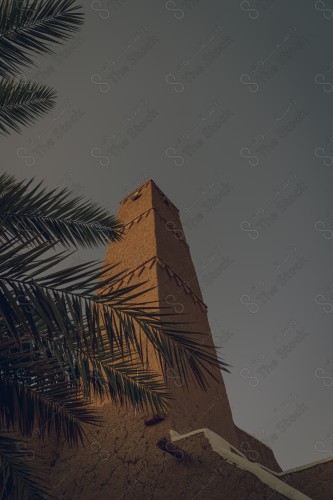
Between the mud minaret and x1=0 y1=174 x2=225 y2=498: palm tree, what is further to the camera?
the mud minaret

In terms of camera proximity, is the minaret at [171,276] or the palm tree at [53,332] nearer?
the palm tree at [53,332]

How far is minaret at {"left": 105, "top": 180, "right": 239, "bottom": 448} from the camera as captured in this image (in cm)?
548

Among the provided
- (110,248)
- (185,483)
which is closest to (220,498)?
(185,483)

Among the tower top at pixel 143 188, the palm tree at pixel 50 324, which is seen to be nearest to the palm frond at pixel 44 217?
the palm tree at pixel 50 324

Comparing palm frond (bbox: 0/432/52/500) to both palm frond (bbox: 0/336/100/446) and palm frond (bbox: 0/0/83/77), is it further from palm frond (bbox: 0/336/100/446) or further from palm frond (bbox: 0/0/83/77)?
palm frond (bbox: 0/0/83/77)

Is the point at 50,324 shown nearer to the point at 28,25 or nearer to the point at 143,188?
the point at 28,25

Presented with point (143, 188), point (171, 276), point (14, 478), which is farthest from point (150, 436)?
point (143, 188)

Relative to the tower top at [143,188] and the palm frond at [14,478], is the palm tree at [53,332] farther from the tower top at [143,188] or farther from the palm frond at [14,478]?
the tower top at [143,188]

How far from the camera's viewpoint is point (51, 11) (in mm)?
4039

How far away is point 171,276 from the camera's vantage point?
7695mm

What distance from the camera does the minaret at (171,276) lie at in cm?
548

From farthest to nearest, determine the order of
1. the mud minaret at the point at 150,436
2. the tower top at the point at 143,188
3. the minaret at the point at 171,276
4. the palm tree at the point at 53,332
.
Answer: the tower top at the point at 143,188
the minaret at the point at 171,276
the mud minaret at the point at 150,436
the palm tree at the point at 53,332

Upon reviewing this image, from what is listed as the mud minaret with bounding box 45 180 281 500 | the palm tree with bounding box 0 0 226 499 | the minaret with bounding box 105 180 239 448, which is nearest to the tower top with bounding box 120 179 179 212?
the minaret with bounding box 105 180 239 448

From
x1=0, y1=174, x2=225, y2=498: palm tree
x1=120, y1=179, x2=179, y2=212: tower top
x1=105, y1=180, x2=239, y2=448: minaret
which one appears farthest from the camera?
x1=120, y1=179, x2=179, y2=212: tower top
